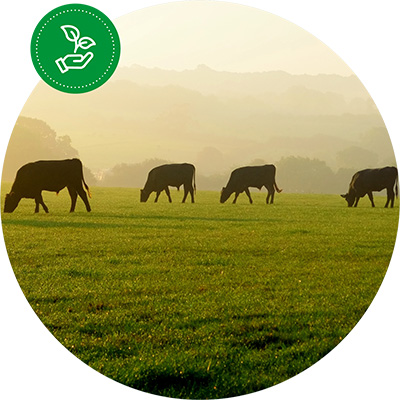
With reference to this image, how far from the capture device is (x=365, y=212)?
11945 mm

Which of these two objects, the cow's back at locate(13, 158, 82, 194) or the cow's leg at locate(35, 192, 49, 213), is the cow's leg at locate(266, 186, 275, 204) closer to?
the cow's back at locate(13, 158, 82, 194)

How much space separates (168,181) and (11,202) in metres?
2.85

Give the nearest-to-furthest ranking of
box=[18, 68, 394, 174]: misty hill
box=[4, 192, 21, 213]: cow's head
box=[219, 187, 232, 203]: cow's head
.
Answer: box=[18, 68, 394, 174]: misty hill → box=[4, 192, 21, 213]: cow's head → box=[219, 187, 232, 203]: cow's head

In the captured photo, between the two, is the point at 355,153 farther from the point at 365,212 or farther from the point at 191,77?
the point at 191,77

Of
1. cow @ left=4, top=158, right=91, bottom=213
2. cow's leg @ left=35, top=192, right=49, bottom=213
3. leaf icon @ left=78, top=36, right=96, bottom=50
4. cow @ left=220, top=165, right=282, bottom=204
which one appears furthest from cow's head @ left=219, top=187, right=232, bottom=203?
leaf icon @ left=78, top=36, right=96, bottom=50

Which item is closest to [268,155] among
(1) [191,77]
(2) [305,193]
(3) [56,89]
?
(2) [305,193]

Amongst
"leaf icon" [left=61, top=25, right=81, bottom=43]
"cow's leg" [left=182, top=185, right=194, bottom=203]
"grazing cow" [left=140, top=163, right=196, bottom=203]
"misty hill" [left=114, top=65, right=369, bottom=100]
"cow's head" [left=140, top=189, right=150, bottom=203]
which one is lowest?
"cow's head" [left=140, top=189, right=150, bottom=203]

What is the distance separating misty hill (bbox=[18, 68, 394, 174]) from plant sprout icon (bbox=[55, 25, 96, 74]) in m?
0.46

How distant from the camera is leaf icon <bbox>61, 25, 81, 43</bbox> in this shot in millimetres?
10914

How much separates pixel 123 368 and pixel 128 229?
3.21 m

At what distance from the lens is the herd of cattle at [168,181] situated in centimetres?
1155

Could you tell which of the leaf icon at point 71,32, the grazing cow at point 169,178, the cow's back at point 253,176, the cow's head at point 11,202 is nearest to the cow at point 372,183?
the cow's back at point 253,176

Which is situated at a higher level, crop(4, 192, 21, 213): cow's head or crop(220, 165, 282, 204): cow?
crop(220, 165, 282, 204): cow

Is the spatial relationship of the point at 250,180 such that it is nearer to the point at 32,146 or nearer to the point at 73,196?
the point at 73,196
